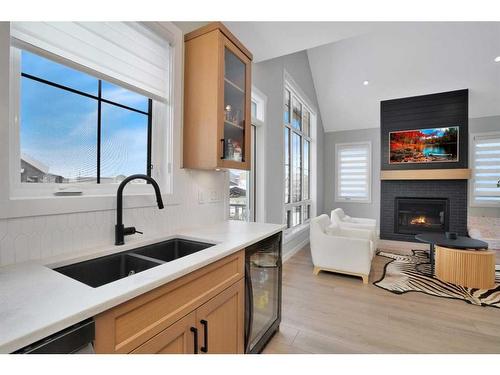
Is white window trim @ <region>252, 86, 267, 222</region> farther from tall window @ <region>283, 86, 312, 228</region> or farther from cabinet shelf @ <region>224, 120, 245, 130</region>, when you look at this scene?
cabinet shelf @ <region>224, 120, 245, 130</region>

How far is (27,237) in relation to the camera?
1.04 m

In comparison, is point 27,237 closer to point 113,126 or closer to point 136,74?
point 113,126

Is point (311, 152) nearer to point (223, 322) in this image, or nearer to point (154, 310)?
point (223, 322)

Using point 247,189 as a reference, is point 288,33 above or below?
above

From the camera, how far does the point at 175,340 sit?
0.98 meters

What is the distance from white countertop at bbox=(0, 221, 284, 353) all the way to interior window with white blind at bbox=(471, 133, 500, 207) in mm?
6788

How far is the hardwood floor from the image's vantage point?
185 centimetres

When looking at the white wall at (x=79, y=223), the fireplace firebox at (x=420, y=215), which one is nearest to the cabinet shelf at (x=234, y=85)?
the white wall at (x=79, y=223)

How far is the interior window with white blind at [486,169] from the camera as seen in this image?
5.34m

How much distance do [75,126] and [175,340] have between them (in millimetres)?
1197

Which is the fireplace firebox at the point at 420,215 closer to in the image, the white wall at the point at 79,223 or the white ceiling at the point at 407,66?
the white ceiling at the point at 407,66

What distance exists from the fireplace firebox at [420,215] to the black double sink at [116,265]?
17.6 ft

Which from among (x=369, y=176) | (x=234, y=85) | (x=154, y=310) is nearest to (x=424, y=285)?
(x=234, y=85)
